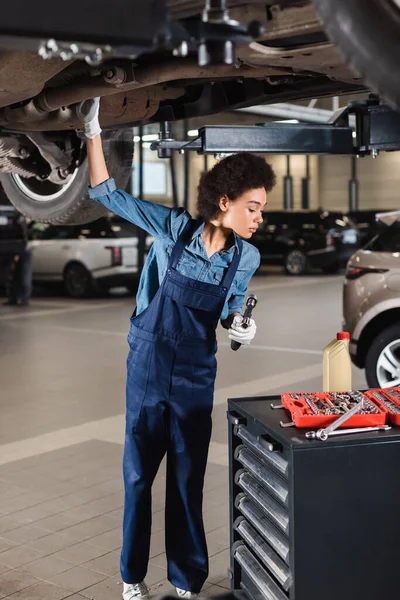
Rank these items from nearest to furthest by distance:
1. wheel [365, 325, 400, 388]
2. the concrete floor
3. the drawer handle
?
1. the drawer handle
2. the concrete floor
3. wheel [365, 325, 400, 388]

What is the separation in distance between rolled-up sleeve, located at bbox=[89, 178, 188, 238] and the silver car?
3029 mm

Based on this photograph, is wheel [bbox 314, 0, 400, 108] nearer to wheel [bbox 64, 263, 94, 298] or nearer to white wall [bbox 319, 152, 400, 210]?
wheel [bbox 64, 263, 94, 298]

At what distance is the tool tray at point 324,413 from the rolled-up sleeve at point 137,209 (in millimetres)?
774

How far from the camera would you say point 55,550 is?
3.58 m

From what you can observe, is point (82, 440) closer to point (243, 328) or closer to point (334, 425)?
point (243, 328)

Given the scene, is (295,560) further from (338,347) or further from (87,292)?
(87,292)

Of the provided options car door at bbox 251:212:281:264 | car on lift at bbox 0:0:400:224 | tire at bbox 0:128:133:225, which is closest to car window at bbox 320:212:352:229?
car door at bbox 251:212:281:264

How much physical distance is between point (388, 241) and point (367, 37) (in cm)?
427

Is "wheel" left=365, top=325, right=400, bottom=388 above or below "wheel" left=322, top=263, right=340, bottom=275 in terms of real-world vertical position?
below

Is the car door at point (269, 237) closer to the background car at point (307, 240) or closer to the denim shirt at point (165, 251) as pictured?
the background car at point (307, 240)

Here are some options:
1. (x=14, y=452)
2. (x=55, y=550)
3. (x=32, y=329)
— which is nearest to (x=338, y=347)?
(x=55, y=550)

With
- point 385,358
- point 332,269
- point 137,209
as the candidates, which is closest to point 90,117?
point 137,209

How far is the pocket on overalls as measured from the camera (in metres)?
2.94

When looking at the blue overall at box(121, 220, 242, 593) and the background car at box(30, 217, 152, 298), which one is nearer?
the blue overall at box(121, 220, 242, 593)
